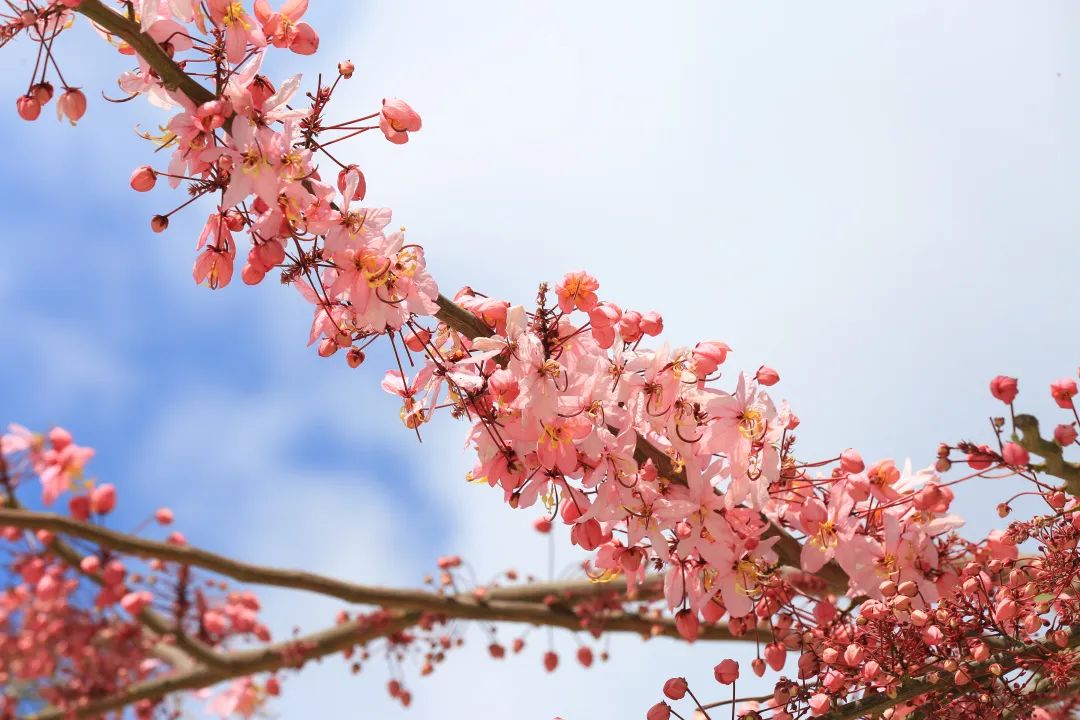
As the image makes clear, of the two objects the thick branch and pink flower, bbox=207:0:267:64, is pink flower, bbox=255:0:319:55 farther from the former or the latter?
the thick branch

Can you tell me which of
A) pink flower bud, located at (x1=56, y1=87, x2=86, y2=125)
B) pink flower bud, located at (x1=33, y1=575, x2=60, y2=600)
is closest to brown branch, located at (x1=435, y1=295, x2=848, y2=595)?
pink flower bud, located at (x1=56, y1=87, x2=86, y2=125)

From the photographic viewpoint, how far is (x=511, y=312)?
1.82 metres

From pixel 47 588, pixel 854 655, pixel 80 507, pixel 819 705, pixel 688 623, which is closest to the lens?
pixel 819 705

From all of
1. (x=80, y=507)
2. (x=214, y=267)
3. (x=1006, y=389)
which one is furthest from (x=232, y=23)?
(x=80, y=507)

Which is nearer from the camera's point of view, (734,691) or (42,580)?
(734,691)

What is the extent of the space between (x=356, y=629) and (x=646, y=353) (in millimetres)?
2571

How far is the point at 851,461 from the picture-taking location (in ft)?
6.37

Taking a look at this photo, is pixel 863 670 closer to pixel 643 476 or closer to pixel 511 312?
pixel 643 476

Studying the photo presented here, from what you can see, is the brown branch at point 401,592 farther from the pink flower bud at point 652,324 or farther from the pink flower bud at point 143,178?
the pink flower bud at point 143,178

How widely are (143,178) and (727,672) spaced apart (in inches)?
56.6

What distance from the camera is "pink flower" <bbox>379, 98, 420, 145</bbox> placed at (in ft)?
6.05

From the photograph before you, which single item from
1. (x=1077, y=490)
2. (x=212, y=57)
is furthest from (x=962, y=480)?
(x=212, y=57)

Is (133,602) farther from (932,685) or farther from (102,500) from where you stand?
(932,685)

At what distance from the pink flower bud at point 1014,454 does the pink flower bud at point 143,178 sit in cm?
160
